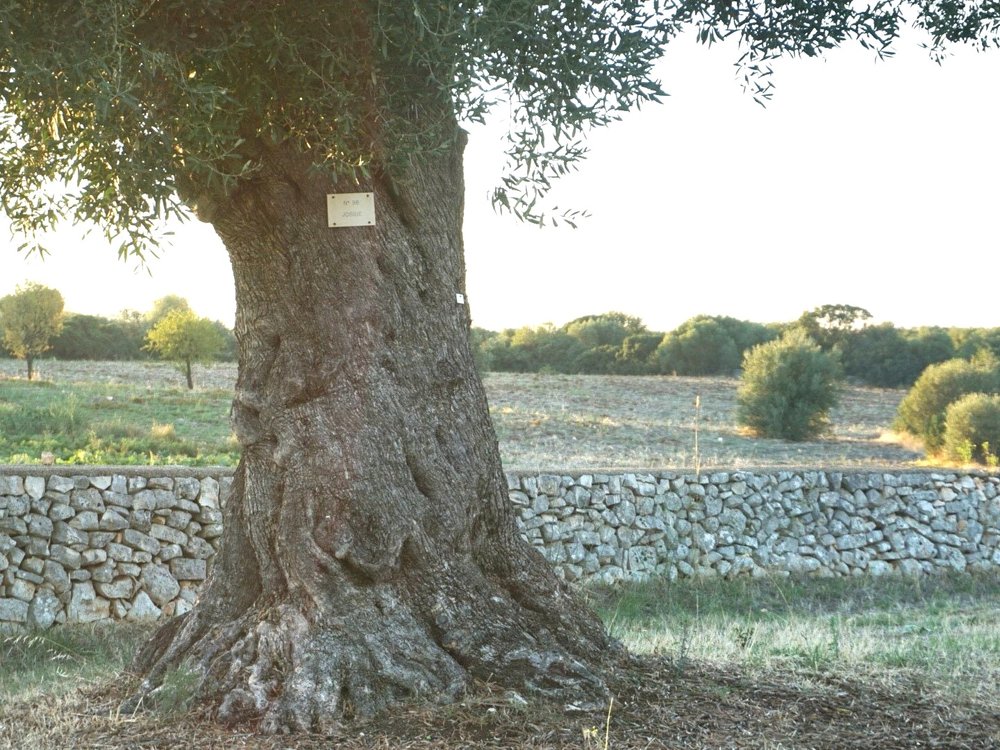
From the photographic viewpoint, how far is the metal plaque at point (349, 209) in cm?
564

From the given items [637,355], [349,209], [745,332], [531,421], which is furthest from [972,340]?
[349,209]

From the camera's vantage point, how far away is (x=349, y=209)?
5652 mm

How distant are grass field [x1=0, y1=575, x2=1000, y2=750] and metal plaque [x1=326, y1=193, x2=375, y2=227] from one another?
8.42 feet

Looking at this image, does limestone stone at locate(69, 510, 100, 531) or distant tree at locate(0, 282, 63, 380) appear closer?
limestone stone at locate(69, 510, 100, 531)

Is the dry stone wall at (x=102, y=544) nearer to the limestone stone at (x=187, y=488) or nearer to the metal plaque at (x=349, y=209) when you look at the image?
the limestone stone at (x=187, y=488)

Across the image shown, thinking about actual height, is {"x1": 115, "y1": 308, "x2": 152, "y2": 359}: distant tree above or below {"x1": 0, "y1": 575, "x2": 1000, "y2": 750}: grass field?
above

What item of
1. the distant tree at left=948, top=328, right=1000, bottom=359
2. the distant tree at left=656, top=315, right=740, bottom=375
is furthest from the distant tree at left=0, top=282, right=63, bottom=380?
the distant tree at left=948, top=328, right=1000, bottom=359

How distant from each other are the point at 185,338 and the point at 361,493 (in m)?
25.1

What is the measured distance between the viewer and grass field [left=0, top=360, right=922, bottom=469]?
59.2 ft

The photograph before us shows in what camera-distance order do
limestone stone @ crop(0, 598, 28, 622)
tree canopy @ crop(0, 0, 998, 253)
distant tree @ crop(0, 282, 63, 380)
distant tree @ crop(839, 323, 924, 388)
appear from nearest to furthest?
1. tree canopy @ crop(0, 0, 998, 253)
2. limestone stone @ crop(0, 598, 28, 622)
3. distant tree @ crop(0, 282, 63, 380)
4. distant tree @ crop(839, 323, 924, 388)

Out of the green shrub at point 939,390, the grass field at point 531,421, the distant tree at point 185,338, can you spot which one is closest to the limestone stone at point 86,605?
the grass field at point 531,421

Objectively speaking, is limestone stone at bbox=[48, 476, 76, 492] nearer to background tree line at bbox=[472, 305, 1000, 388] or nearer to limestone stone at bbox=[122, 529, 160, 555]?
limestone stone at bbox=[122, 529, 160, 555]

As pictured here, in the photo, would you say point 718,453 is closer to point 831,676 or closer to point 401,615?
point 831,676

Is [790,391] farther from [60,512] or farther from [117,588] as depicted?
[60,512]
